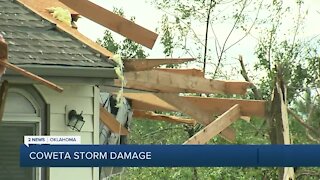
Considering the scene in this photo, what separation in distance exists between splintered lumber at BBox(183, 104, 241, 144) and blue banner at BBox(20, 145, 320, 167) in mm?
5377

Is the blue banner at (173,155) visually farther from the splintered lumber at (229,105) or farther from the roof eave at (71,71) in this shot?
the splintered lumber at (229,105)

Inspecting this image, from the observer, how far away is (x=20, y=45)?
11695mm

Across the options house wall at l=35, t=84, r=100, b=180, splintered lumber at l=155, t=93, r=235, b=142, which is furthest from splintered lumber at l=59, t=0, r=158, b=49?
splintered lumber at l=155, t=93, r=235, b=142

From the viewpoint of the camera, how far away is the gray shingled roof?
11469mm

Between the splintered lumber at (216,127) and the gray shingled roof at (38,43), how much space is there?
1527 millimetres

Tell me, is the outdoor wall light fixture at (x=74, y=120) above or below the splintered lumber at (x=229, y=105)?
below

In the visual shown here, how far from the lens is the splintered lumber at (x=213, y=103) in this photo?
1359 cm

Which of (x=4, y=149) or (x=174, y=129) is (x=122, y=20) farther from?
(x=174, y=129)

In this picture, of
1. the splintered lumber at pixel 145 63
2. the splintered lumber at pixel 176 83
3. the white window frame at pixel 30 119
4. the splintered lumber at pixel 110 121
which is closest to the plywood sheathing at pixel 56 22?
the splintered lumber at pixel 176 83

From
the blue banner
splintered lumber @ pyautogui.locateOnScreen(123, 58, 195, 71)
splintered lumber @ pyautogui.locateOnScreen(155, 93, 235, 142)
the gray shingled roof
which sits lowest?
the blue banner

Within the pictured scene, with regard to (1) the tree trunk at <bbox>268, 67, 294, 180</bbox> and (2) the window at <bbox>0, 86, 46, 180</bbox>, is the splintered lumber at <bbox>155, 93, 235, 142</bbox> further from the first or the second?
(2) the window at <bbox>0, 86, 46, 180</bbox>

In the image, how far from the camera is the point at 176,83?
41.1 feet

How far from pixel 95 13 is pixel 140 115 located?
19.0ft

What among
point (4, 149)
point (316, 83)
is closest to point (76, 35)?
point (4, 149)
